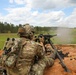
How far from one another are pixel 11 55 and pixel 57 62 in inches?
112

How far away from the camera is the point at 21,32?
678cm

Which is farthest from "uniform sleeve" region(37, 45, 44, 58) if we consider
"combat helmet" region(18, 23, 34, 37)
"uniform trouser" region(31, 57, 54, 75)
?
"combat helmet" region(18, 23, 34, 37)

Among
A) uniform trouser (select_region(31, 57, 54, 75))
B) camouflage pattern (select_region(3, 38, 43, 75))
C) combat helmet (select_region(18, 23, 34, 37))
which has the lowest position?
uniform trouser (select_region(31, 57, 54, 75))

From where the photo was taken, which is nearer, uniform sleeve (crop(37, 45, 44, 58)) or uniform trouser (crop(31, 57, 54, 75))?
uniform sleeve (crop(37, 45, 44, 58))

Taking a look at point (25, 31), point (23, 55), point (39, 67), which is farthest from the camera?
point (39, 67)

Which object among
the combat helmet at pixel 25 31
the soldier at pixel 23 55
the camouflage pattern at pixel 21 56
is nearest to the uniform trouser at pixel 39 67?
the soldier at pixel 23 55

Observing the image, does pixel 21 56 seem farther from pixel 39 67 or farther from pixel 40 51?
pixel 39 67

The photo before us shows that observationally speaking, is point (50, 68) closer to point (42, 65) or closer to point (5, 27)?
point (42, 65)

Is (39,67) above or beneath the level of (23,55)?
beneath

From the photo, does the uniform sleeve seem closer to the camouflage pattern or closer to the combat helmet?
the camouflage pattern

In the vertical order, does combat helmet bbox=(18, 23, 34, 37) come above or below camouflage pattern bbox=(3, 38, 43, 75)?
above

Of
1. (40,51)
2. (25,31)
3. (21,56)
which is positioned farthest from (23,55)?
(25,31)

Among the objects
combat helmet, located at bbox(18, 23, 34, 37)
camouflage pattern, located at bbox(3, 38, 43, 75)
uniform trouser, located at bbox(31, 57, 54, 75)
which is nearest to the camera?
camouflage pattern, located at bbox(3, 38, 43, 75)

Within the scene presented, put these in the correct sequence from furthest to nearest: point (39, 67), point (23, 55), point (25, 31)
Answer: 1. point (39, 67)
2. point (25, 31)
3. point (23, 55)
